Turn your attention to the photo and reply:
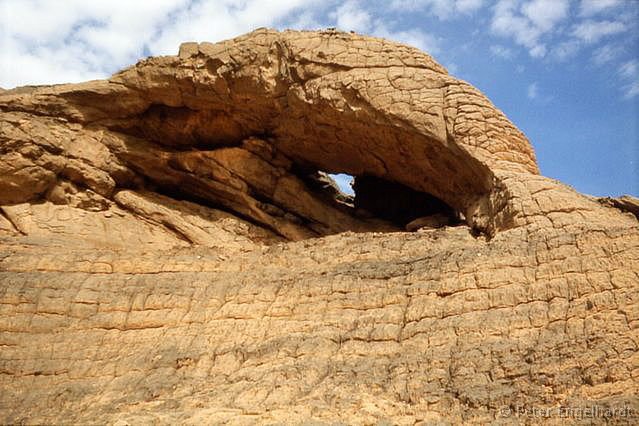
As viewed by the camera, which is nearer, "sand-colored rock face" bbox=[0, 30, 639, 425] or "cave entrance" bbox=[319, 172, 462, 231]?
"sand-colored rock face" bbox=[0, 30, 639, 425]

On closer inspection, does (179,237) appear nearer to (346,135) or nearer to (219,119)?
(219,119)

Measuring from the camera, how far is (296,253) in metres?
14.4

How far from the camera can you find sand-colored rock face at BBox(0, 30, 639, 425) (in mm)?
10672

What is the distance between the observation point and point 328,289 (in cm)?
1298

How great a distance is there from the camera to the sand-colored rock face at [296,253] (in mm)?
10672

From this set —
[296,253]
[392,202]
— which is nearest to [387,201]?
[392,202]

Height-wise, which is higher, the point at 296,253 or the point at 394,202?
the point at 394,202

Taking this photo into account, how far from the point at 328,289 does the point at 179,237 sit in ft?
16.3

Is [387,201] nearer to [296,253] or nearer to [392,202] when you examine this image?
[392,202]

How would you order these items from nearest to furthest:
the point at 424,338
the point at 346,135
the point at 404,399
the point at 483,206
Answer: the point at 404,399, the point at 424,338, the point at 483,206, the point at 346,135

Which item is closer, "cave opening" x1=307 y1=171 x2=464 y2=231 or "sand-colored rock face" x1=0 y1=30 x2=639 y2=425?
"sand-colored rock face" x1=0 y1=30 x2=639 y2=425

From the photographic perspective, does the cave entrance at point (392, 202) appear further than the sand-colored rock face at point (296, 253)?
Yes

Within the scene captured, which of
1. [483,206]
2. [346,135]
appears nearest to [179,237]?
[346,135]

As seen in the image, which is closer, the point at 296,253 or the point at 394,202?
the point at 296,253
